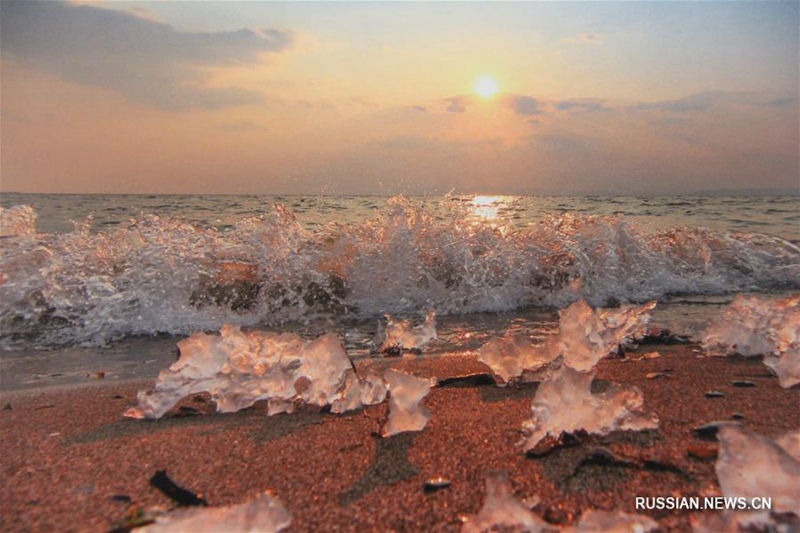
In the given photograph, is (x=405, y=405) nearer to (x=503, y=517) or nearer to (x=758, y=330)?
(x=503, y=517)

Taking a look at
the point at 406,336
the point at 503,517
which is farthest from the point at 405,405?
the point at 406,336

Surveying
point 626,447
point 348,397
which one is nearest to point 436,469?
point 626,447

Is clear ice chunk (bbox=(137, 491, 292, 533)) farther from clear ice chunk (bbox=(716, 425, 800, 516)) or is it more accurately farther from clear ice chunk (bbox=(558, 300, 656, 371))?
clear ice chunk (bbox=(558, 300, 656, 371))

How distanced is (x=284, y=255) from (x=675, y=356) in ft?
12.7

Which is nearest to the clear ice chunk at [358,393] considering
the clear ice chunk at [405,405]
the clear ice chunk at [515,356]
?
the clear ice chunk at [405,405]

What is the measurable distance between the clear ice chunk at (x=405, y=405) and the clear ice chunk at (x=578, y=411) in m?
0.35

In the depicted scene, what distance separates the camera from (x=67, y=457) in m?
1.88

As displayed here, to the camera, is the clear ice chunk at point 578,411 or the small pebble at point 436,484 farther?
the clear ice chunk at point 578,411

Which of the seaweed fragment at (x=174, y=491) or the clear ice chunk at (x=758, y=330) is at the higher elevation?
the clear ice chunk at (x=758, y=330)

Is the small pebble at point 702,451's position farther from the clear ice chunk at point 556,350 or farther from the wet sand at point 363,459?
the clear ice chunk at point 556,350

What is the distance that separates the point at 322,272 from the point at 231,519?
174 inches

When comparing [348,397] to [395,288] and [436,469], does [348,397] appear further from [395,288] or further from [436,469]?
[395,288]

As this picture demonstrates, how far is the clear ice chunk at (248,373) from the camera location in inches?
89.0

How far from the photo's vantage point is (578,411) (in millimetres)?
1751
